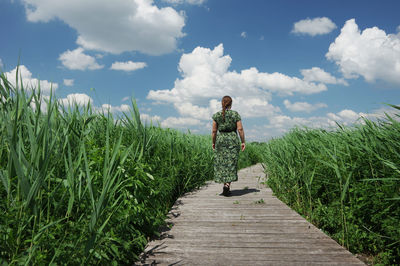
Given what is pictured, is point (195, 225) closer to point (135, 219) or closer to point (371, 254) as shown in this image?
point (135, 219)

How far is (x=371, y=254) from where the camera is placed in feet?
9.31

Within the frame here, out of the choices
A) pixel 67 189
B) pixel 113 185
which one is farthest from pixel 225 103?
pixel 67 189

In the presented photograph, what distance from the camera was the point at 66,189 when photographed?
5.74 ft

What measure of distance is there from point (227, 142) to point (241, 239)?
2.63m

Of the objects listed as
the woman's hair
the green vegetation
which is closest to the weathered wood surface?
the green vegetation

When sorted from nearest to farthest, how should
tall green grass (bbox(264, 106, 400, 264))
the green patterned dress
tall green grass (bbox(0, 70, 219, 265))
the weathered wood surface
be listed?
1. tall green grass (bbox(0, 70, 219, 265))
2. the weathered wood surface
3. tall green grass (bbox(264, 106, 400, 264))
4. the green patterned dress

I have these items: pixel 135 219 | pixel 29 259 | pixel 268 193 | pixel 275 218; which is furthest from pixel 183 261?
pixel 268 193

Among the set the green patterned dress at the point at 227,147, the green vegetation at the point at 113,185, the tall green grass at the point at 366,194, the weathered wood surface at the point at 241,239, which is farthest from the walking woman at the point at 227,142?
the tall green grass at the point at 366,194

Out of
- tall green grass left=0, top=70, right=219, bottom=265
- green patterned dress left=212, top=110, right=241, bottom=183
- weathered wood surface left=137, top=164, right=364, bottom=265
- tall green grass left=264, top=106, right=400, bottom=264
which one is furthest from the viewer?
green patterned dress left=212, top=110, right=241, bottom=183

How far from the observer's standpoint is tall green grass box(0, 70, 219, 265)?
1.54 meters

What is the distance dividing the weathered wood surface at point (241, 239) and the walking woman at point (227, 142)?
3.05ft

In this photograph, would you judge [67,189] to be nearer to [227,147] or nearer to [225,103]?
[227,147]

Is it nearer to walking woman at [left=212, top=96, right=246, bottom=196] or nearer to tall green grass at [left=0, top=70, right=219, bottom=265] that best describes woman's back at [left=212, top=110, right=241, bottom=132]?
walking woman at [left=212, top=96, right=246, bottom=196]

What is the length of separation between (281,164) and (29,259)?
471cm
